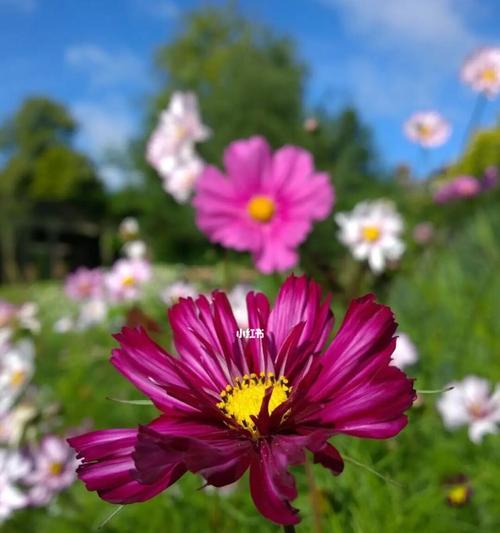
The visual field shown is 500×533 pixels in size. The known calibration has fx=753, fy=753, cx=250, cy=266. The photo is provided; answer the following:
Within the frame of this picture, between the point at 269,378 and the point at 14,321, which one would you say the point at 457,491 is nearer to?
the point at 269,378

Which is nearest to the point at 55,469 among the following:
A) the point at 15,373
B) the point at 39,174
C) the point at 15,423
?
the point at 15,423

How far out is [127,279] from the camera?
1.89m

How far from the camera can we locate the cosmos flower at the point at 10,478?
108 cm

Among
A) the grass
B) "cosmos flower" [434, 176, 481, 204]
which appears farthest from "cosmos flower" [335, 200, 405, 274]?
"cosmos flower" [434, 176, 481, 204]

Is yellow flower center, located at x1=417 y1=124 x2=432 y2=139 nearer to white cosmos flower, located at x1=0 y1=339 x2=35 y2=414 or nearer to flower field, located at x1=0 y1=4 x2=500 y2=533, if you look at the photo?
flower field, located at x1=0 y1=4 x2=500 y2=533

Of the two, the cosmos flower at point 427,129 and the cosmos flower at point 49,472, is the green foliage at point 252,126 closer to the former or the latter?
the cosmos flower at point 427,129

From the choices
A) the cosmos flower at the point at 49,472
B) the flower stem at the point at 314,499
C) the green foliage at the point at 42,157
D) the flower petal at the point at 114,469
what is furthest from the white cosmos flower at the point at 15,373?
the green foliage at the point at 42,157

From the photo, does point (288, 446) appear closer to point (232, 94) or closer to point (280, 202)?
point (280, 202)

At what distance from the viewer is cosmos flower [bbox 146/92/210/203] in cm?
166

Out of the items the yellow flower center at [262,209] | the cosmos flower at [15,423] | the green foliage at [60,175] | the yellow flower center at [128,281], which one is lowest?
the cosmos flower at [15,423]

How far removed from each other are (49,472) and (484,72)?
1.51 m

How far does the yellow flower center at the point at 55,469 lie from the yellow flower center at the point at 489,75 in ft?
4.80

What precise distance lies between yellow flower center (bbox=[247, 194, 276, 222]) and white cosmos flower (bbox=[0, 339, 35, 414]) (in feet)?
1.72

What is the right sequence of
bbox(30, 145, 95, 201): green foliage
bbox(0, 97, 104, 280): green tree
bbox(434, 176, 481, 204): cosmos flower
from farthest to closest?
bbox(30, 145, 95, 201): green foliage → bbox(0, 97, 104, 280): green tree → bbox(434, 176, 481, 204): cosmos flower
